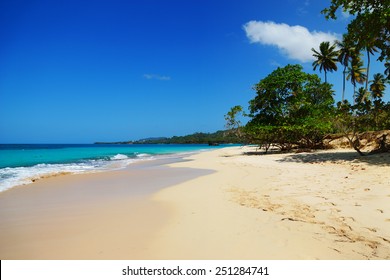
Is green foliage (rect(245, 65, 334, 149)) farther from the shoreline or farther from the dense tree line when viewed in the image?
the shoreline

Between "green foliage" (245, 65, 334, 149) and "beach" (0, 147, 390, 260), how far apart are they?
1402 centimetres

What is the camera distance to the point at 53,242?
4254 millimetres

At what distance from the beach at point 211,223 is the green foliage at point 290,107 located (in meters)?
14.0

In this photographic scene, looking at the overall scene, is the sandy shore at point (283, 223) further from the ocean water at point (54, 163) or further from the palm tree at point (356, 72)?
the palm tree at point (356, 72)

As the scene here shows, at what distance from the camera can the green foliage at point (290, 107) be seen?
21.8 metres

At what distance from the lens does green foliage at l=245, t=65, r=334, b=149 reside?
21.8m

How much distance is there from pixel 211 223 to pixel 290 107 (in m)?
20.3

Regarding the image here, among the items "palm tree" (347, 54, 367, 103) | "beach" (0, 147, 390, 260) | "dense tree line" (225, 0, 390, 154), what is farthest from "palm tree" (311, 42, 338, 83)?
"beach" (0, 147, 390, 260)

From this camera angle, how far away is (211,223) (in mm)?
4930

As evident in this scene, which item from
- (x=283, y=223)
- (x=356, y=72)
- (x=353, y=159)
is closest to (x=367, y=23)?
(x=353, y=159)

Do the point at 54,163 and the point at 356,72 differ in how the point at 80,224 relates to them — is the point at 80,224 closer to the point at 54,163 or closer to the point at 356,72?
the point at 54,163

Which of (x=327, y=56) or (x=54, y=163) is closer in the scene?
(x=54, y=163)
